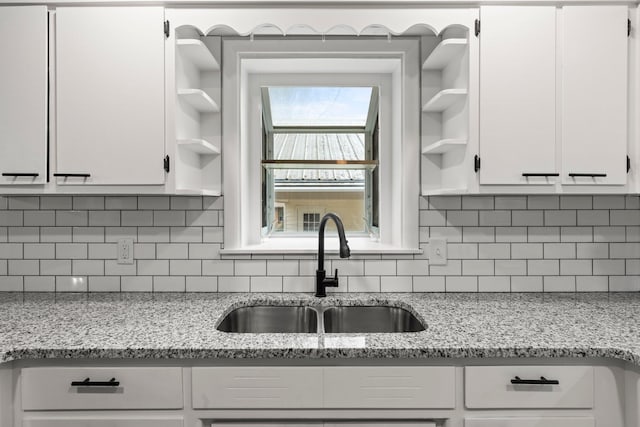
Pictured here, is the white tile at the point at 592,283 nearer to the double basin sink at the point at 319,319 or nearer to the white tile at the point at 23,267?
the double basin sink at the point at 319,319

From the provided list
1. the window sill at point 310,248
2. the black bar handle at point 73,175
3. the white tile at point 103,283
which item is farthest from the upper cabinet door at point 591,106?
the white tile at point 103,283

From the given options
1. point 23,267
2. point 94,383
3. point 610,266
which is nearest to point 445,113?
point 610,266

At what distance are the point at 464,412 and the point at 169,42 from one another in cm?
160

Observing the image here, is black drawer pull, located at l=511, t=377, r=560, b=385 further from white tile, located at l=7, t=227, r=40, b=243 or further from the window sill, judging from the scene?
white tile, located at l=7, t=227, r=40, b=243

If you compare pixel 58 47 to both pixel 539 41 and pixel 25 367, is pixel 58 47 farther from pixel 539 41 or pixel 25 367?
pixel 539 41

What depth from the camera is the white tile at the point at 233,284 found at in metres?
1.82

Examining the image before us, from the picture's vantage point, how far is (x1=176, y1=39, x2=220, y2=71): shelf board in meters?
1.52

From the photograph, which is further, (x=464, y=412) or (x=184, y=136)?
(x=184, y=136)

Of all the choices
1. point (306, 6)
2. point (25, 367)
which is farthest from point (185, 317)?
point (306, 6)

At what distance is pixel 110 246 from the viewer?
1818 mm

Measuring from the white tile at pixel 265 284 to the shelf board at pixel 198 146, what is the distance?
598mm

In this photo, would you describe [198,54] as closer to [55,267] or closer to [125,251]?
[125,251]

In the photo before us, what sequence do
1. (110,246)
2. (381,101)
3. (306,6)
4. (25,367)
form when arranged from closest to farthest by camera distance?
→ (25,367), (306,6), (110,246), (381,101)

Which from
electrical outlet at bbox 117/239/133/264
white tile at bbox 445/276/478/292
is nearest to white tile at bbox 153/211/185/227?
electrical outlet at bbox 117/239/133/264
